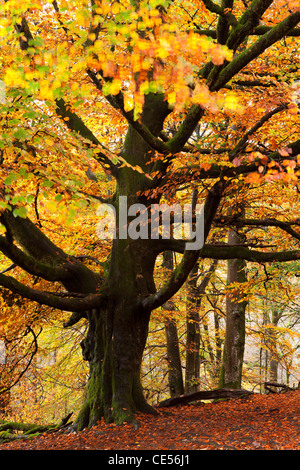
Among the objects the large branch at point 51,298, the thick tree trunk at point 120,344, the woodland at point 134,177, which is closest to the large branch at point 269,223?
the woodland at point 134,177

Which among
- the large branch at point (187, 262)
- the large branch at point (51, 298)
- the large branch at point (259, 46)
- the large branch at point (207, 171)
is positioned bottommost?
the large branch at point (51, 298)

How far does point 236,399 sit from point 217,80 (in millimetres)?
7933

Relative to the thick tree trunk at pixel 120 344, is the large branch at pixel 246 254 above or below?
above

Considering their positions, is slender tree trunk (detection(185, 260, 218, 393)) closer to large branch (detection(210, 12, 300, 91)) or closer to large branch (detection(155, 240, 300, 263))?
large branch (detection(155, 240, 300, 263))

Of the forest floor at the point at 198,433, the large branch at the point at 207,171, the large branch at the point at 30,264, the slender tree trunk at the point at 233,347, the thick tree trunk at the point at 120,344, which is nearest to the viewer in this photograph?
the forest floor at the point at 198,433

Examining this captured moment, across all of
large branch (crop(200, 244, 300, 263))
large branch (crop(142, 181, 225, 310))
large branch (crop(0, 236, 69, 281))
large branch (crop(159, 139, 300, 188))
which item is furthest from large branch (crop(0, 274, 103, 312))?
large branch (crop(159, 139, 300, 188))

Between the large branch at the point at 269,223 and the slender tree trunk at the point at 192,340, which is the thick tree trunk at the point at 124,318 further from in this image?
the slender tree trunk at the point at 192,340

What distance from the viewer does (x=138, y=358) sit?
7.75 meters

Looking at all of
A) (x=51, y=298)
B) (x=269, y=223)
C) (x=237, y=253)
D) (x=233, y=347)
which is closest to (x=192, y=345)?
(x=233, y=347)

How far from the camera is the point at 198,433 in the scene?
6.11 m

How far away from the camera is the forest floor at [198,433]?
17.9 feet

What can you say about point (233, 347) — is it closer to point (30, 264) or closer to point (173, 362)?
point (173, 362)

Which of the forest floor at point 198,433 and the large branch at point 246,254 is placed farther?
the large branch at point 246,254
